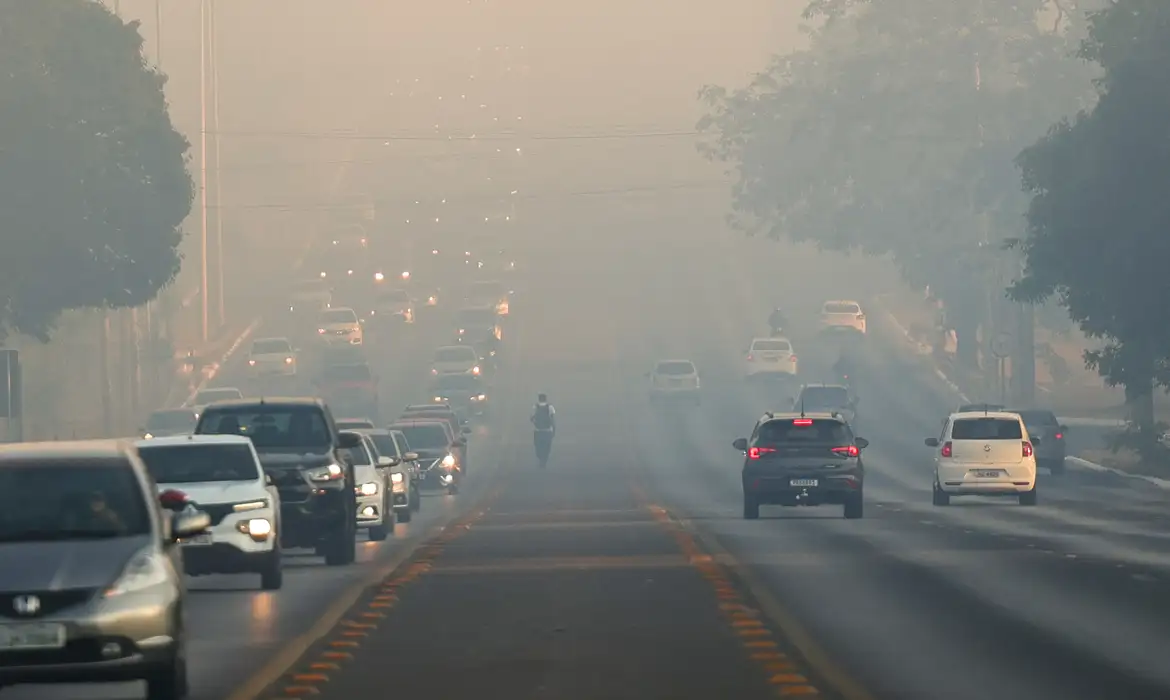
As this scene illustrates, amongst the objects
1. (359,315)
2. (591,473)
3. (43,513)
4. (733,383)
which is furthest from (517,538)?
(359,315)

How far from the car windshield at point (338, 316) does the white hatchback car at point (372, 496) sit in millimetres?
69182

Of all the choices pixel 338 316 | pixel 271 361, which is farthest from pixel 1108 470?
pixel 338 316

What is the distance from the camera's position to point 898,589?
24422 millimetres

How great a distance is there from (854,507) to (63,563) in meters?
27.0

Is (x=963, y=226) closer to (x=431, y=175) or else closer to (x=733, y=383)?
(x=733, y=383)

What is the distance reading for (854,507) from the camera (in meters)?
40.8

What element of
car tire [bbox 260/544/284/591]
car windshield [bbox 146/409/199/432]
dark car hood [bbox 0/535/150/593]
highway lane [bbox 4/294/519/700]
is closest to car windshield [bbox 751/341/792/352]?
car windshield [bbox 146/409/199/432]

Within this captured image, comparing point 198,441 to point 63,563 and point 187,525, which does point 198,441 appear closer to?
point 187,525

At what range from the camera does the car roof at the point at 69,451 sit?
15.7m

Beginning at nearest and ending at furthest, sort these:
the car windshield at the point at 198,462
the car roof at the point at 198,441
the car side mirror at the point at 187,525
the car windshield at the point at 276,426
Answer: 1. the car side mirror at the point at 187,525
2. the car windshield at the point at 198,462
3. the car roof at the point at 198,441
4. the car windshield at the point at 276,426

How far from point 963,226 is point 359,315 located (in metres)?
35.1

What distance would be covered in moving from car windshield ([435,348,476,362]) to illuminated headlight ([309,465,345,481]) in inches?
2508

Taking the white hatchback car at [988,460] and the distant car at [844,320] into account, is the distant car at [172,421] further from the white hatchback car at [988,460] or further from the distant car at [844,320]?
the distant car at [844,320]

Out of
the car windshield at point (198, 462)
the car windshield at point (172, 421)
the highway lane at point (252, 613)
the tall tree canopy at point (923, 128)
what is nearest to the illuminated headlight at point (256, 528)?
the highway lane at point (252, 613)
